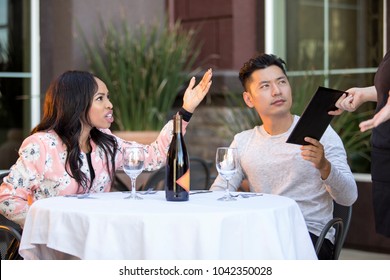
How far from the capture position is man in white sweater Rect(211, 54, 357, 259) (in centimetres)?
350

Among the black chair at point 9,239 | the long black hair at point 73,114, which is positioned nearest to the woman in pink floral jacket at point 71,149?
the long black hair at point 73,114

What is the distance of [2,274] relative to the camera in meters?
2.95

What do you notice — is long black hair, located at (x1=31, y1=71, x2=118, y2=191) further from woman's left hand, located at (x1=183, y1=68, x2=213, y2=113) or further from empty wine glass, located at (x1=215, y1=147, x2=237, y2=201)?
empty wine glass, located at (x1=215, y1=147, x2=237, y2=201)

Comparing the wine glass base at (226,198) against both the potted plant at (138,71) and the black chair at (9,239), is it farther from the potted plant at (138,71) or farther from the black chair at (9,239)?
the potted plant at (138,71)

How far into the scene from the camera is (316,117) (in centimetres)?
321

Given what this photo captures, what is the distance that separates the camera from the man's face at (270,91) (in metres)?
3.65

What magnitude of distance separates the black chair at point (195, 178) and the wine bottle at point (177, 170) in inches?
67.1

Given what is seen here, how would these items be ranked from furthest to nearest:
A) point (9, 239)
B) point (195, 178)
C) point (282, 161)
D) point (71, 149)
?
1. point (195, 178)
2. point (9, 239)
3. point (282, 161)
4. point (71, 149)

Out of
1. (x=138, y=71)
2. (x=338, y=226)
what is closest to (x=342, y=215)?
(x=338, y=226)

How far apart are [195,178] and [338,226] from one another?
2485mm

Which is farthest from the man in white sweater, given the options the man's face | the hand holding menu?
the hand holding menu

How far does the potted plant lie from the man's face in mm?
2656

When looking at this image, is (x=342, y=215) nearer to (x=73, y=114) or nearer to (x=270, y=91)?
(x=270, y=91)

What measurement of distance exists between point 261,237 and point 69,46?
401 centimetres
